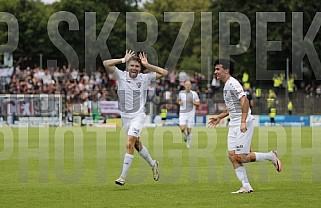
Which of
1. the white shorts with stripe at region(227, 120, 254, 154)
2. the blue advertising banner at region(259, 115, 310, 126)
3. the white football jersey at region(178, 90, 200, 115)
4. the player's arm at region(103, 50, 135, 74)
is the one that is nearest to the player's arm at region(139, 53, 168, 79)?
the player's arm at region(103, 50, 135, 74)

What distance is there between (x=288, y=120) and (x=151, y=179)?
38.4 meters

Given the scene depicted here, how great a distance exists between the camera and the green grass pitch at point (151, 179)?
13.8m

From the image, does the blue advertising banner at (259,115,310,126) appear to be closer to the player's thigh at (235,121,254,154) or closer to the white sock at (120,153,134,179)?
the white sock at (120,153,134,179)

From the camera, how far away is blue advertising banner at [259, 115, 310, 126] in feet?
179

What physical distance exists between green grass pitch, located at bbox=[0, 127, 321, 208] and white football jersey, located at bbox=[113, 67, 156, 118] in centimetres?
156

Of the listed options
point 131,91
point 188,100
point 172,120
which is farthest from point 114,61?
point 172,120

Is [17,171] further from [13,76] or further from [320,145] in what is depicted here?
[13,76]

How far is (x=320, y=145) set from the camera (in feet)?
99.2

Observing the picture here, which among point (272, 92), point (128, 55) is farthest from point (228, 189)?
point (272, 92)

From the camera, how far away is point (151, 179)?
1780 centimetres

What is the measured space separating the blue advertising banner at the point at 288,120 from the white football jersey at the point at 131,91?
123ft

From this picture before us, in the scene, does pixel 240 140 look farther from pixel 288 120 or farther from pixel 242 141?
pixel 288 120

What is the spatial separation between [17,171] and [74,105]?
32.3 m

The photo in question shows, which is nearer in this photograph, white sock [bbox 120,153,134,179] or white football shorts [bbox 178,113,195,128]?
white sock [bbox 120,153,134,179]
